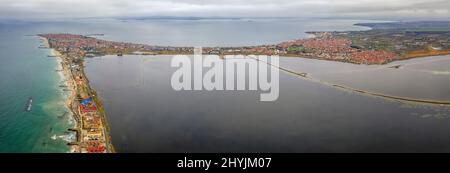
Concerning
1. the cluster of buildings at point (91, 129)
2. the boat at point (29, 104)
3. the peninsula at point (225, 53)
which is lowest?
the cluster of buildings at point (91, 129)

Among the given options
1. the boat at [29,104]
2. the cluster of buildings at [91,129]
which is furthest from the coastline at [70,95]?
the boat at [29,104]

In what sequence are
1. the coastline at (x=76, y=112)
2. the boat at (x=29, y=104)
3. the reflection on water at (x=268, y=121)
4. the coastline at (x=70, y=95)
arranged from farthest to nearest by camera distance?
the boat at (x=29, y=104)
the coastline at (x=70, y=95)
the reflection on water at (x=268, y=121)
the coastline at (x=76, y=112)

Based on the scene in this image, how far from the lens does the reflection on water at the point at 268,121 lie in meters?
8.59

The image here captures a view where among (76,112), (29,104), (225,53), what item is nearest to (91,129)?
(76,112)

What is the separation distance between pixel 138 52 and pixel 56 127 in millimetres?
17134

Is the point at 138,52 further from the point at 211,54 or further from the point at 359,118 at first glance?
the point at 359,118

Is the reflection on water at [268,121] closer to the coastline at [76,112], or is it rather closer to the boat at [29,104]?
the coastline at [76,112]

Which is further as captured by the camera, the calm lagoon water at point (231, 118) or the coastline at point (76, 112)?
the calm lagoon water at point (231, 118)

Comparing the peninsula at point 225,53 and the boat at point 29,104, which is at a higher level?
the peninsula at point 225,53

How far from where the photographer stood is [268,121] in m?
10.2

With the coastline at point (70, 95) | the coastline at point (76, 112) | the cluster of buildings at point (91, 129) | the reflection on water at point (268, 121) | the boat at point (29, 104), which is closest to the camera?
the cluster of buildings at point (91, 129)

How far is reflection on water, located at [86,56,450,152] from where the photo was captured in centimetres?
859

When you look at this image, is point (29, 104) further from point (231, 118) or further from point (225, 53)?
point (225, 53)

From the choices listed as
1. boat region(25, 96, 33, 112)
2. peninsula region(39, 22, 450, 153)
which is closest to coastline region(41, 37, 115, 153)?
peninsula region(39, 22, 450, 153)
